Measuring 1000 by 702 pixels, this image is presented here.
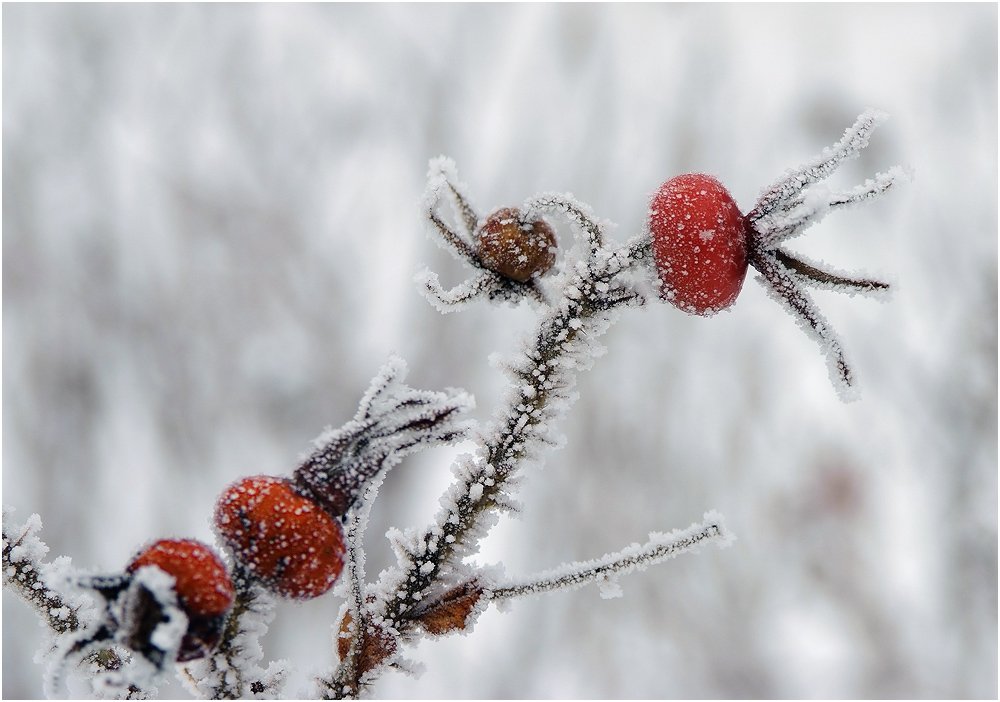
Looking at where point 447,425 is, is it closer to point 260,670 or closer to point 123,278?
point 260,670

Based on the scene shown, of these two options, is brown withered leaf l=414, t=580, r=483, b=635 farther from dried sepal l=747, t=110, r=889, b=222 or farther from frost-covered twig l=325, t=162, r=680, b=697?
dried sepal l=747, t=110, r=889, b=222

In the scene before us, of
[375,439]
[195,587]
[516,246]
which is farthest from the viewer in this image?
[516,246]

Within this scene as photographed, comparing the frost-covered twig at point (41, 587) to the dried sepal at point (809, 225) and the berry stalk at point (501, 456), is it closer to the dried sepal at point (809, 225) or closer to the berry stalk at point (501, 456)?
the berry stalk at point (501, 456)

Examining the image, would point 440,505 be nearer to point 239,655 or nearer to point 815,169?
point 239,655

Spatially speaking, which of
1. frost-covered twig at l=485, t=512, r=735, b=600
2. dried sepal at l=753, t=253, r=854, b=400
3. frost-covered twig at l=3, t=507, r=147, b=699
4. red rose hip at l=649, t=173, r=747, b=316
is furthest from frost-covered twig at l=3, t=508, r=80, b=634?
dried sepal at l=753, t=253, r=854, b=400

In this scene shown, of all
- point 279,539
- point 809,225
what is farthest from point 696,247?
point 279,539

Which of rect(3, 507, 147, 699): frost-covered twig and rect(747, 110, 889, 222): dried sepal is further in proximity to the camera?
rect(747, 110, 889, 222): dried sepal

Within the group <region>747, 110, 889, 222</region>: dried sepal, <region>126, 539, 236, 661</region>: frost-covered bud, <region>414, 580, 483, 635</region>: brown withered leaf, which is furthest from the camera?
<region>747, 110, 889, 222</region>: dried sepal
